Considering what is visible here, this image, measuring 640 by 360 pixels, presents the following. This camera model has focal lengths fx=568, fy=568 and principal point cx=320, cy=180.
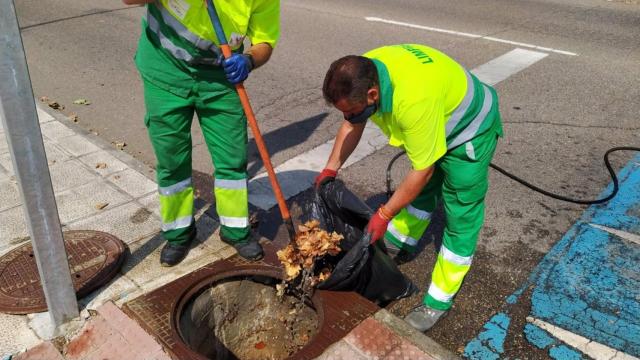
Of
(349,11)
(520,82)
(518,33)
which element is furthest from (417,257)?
(349,11)

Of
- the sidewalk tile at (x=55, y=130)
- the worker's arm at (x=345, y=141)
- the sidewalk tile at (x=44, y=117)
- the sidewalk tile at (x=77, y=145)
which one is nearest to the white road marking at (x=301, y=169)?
the worker's arm at (x=345, y=141)

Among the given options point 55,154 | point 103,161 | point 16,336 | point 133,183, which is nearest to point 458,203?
point 16,336

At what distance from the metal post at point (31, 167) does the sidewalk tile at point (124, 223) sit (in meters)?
0.83

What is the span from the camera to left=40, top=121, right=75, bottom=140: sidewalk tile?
199 inches

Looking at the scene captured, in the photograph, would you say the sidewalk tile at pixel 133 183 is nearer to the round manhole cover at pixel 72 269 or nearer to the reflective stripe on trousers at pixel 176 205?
the round manhole cover at pixel 72 269

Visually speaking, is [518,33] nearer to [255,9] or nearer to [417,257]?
[417,257]

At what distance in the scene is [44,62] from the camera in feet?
24.7

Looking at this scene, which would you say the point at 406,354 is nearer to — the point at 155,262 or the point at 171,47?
the point at 155,262

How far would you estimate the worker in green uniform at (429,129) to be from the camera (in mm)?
2502

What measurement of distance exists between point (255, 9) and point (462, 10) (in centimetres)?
772

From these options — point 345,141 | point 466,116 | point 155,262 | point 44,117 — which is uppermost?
point 466,116

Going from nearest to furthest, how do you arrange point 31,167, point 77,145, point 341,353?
point 31,167
point 341,353
point 77,145

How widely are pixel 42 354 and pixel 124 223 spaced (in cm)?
118

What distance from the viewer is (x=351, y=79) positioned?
2430mm
